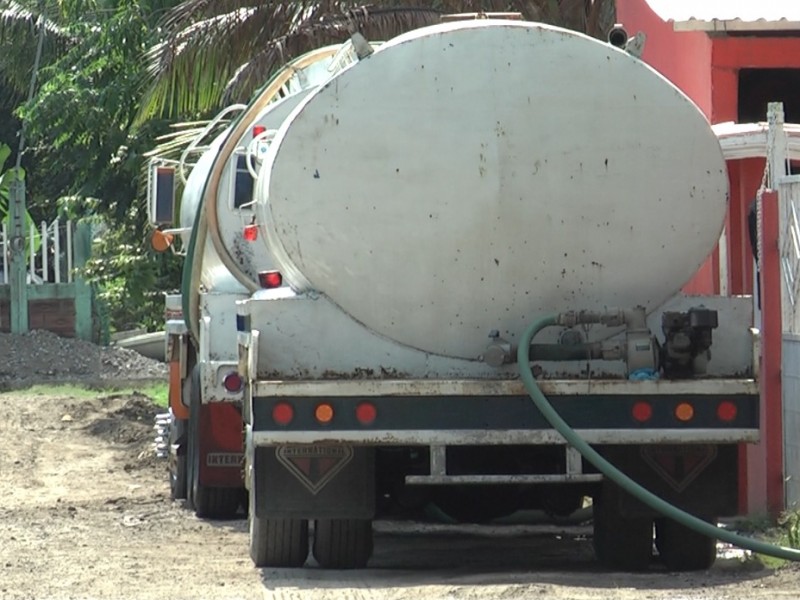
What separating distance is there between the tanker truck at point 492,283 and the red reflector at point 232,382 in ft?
7.03

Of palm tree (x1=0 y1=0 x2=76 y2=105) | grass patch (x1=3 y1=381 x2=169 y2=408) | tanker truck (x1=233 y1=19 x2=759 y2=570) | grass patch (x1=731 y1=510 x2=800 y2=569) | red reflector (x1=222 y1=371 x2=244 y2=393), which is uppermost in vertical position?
palm tree (x1=0 y1=0 x2=76 y2=105)

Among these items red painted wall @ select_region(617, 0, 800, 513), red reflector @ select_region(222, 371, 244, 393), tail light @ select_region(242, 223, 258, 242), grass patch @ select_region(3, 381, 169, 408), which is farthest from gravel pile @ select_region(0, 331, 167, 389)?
tail light @ select_region(242, 223, 258, 242)

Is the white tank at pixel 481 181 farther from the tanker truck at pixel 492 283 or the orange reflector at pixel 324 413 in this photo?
the orange reflector at pixel 324 413

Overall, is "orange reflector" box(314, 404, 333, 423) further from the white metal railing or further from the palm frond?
the palm frond

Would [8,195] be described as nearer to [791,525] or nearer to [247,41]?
[247,41]

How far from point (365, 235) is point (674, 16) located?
5.99 meters

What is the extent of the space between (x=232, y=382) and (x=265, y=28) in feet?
25.2

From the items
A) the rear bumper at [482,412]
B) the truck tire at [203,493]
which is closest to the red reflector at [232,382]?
the truck tire at [203,493]

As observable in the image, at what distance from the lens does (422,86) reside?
778 centimetres

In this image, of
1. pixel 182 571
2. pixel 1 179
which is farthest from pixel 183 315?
pixel 1 179

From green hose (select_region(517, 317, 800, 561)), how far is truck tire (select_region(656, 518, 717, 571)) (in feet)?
2.02

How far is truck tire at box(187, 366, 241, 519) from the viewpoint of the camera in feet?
37.1

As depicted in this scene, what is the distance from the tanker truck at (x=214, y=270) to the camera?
1021cm

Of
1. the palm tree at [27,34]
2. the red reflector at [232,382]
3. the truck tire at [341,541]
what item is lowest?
the truck tire at [341,541]
